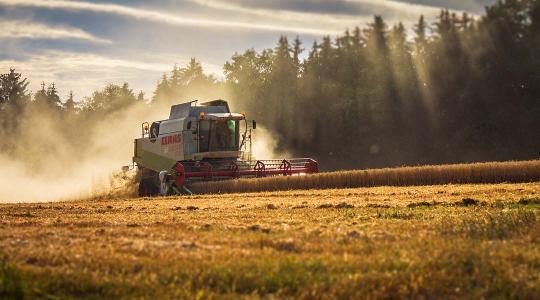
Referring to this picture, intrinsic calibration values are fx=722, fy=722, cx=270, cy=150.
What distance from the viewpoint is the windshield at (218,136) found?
32344mm

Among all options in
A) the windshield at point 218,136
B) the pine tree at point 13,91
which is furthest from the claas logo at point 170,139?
the pine tree at point 13,91

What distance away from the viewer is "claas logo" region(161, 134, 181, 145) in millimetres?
32344

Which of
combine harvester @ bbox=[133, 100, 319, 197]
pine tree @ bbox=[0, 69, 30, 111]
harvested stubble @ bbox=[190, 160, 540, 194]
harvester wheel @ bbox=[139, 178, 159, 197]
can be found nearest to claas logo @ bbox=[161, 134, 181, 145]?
combine harvester @ bbox=[133, 100, 319, 197]

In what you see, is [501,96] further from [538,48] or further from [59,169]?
[59,169]

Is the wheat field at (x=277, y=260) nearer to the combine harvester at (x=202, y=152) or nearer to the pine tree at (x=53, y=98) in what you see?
the combine harvester at (x=202, y=152)

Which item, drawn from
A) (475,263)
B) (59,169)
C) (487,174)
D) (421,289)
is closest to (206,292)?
(421,289)

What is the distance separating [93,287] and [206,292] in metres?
1.04

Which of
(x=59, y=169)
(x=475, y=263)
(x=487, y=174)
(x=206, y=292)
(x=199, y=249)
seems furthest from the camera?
(x=59, y=169)

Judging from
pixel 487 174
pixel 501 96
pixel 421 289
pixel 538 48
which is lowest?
pixel 421 289

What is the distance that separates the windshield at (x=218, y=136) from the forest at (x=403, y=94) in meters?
20.1

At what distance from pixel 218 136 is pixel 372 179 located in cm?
771

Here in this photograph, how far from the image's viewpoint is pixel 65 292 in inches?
254

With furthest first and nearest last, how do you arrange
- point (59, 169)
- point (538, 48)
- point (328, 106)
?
point (328, 106)
point (538, 48)
point (59, 169)

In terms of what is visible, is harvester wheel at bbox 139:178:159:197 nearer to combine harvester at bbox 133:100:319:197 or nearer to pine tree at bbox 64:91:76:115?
combine harvester at bbox 133:100:319:197
